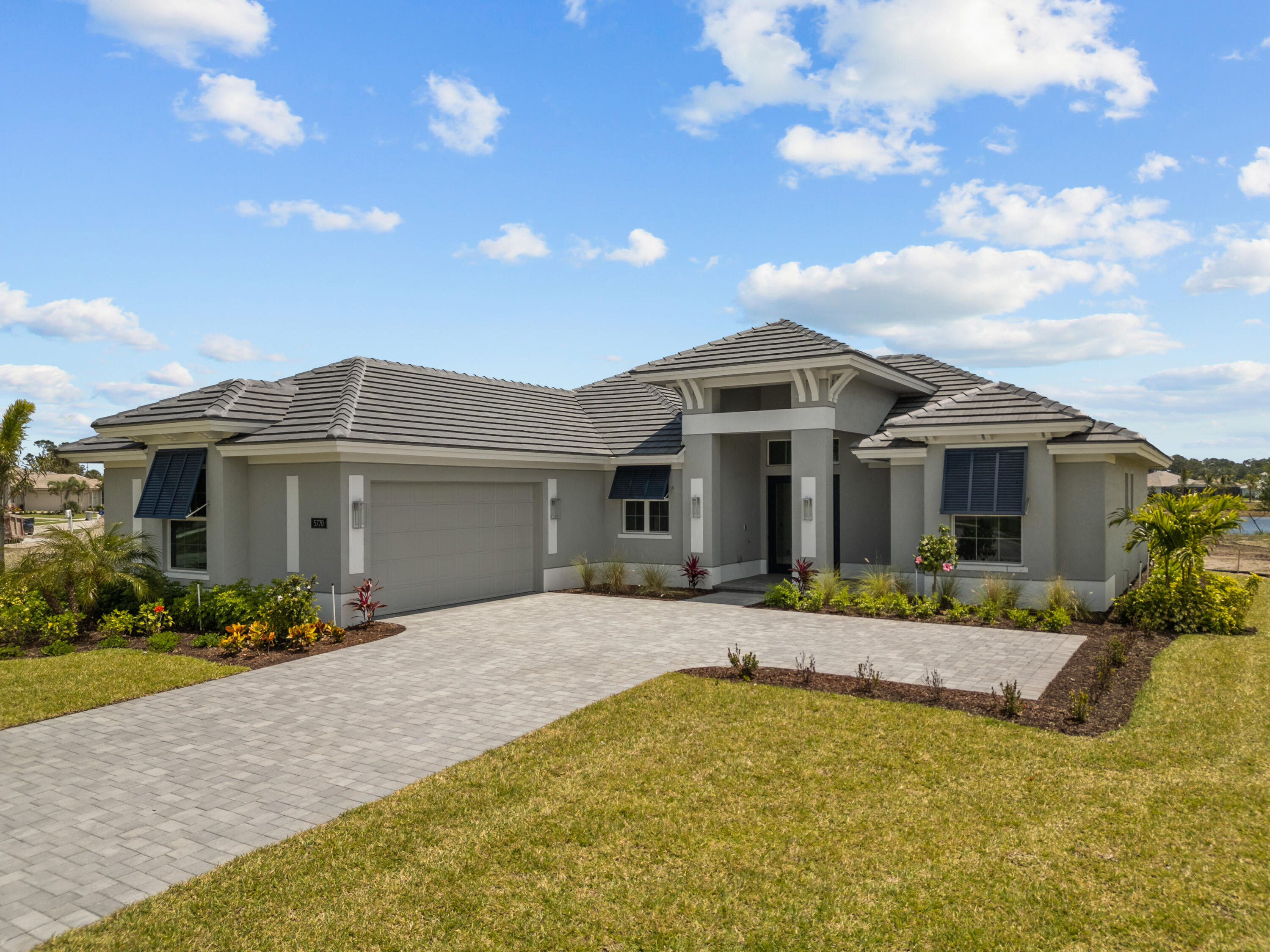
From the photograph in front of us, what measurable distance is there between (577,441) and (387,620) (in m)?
7.27

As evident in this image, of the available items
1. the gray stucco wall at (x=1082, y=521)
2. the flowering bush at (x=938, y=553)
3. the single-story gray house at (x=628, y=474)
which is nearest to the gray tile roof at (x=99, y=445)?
the single-story gray house at (x=628, y=474)

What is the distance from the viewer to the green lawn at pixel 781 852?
464cm

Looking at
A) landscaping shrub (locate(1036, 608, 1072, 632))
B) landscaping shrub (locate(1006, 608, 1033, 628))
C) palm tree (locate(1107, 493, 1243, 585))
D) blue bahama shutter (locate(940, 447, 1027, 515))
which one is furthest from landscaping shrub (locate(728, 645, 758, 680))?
palm tree (locate(1107, 493, 1243, 585))

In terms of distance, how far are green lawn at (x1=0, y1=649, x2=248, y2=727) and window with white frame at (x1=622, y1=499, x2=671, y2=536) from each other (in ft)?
36.5

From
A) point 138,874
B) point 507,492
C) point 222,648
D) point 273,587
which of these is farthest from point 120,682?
point 507,492

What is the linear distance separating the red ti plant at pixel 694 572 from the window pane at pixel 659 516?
1310mm

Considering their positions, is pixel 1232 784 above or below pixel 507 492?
below

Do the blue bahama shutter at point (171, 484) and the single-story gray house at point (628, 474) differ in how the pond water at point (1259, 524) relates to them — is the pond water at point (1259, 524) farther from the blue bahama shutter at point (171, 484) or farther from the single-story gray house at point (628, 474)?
the blue bahama shutter at point (171, 484)

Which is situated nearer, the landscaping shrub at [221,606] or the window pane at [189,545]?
the landscaping shrub at [221,606]

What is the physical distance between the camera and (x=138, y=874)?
541cm

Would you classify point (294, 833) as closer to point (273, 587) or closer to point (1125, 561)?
point (273, 587)

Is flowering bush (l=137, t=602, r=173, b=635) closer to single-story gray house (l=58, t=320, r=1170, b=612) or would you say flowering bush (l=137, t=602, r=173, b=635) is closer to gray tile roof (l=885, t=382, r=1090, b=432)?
single-story gray house (l=58, t=320, r=1170, b=612)

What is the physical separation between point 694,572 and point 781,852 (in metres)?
13.7

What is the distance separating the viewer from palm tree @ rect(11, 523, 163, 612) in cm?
1375
